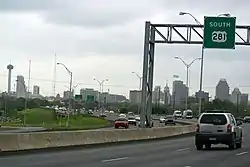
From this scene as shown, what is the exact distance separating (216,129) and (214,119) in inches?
20.4

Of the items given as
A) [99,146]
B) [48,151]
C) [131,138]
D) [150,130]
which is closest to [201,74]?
[150,130]

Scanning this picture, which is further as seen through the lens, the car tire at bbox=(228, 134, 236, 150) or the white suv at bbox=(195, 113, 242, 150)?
the car tire at bbox=(228, 134, 236, 150)

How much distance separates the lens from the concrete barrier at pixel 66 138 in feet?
85.4

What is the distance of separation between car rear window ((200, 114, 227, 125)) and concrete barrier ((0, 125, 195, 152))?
20.4 feet

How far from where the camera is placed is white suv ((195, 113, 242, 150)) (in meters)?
31.3

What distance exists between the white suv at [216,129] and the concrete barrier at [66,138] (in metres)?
5.86

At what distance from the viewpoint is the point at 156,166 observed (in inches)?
808

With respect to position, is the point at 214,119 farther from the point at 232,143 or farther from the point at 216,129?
the point at 232,143

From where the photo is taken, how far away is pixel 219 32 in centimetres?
4162

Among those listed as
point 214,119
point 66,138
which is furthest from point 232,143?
point 66,138

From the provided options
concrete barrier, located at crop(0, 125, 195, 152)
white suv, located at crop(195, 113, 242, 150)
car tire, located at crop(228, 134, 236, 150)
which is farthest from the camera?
car tire, located at crop(228, 134, 236, 150)

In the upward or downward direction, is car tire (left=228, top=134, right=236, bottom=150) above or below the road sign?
below

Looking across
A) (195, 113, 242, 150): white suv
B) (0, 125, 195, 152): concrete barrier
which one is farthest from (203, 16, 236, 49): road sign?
(195, 113, 242, 150): white suv

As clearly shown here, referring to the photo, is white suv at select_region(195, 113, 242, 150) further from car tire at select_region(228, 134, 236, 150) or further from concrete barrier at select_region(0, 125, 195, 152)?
concrete barrier at select_region(0, 125, 195, 152)
